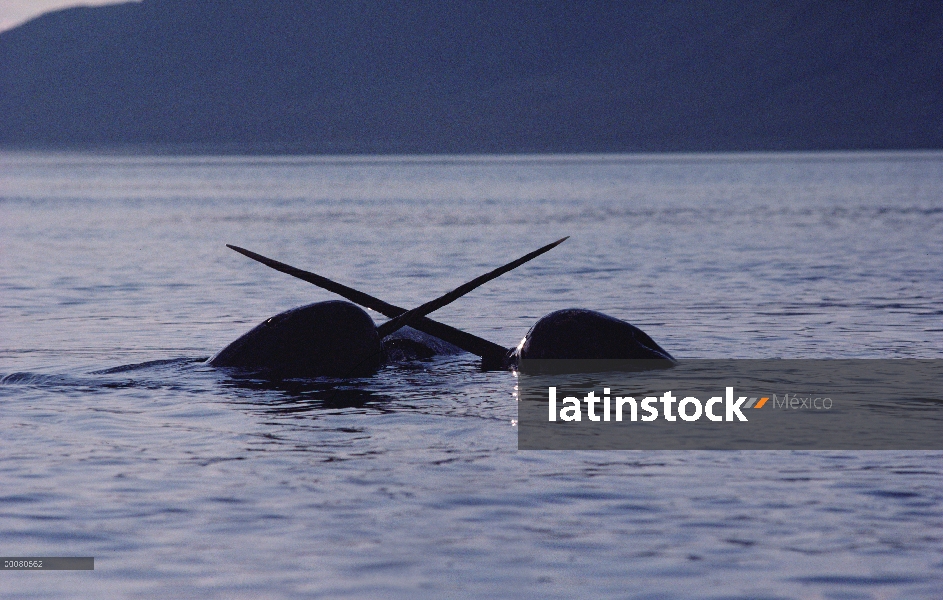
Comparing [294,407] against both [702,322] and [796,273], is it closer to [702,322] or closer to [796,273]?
[702,322]

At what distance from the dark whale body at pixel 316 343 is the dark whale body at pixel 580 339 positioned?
168 cm

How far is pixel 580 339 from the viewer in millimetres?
14906

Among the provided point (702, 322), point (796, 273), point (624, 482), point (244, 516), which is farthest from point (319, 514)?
point (796, 273)

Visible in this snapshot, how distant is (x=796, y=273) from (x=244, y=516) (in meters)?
22.6

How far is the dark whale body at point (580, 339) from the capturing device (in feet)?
48.8

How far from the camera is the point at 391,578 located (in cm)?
810

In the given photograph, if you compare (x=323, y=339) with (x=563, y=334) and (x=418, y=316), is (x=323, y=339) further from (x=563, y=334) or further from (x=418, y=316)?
(x=563, y=334)
